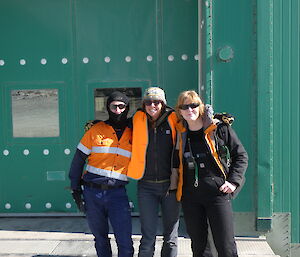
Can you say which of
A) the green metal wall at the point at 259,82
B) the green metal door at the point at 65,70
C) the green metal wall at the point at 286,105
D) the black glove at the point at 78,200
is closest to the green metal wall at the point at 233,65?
the green metal wall at the point at 259,82

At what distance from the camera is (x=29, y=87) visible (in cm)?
464

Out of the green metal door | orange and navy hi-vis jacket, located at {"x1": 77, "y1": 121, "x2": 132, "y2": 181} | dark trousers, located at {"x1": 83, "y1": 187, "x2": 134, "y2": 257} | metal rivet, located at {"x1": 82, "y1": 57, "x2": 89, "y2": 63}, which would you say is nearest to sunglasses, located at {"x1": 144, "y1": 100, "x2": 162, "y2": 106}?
orange and navy hi-vis jacket, located at {"x1": 77, "y1": 121, "x2": 132, "y2": 181}

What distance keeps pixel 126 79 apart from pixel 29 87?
4.34ft

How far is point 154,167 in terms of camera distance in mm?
2830

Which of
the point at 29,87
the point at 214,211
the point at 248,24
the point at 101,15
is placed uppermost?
the point at 101,15

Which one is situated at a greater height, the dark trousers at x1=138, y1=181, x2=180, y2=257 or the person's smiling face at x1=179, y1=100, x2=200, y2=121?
the person's smiling face at x1=179, y1=100, x2=200, y2=121

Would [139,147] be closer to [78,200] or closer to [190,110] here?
[190,110]

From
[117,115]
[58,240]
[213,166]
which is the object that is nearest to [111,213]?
[117,115]

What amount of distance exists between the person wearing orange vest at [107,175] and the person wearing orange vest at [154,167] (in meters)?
0.11

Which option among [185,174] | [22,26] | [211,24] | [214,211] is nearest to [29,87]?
[22,26]

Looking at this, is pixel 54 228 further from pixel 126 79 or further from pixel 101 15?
pixel 101 15

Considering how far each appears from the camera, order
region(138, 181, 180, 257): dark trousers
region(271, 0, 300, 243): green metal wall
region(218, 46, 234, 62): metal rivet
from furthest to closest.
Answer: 1. region(271, 0, 300, 243): green metal wall
2. region(218, 46, 234, 62): metal rivet
3. region(138, 181, 180, 257): dark trousers

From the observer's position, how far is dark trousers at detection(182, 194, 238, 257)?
263 cm

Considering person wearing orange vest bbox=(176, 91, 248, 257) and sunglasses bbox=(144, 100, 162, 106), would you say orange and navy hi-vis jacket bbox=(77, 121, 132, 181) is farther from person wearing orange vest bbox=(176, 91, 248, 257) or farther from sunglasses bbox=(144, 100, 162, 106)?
person wearing orange vest bbox=(176, 91, 248, 257)
